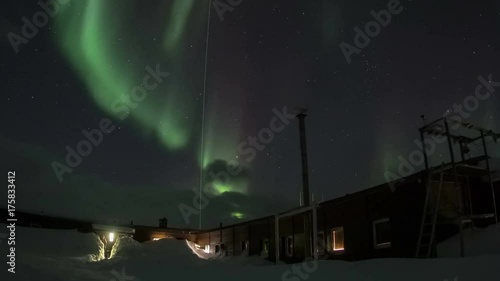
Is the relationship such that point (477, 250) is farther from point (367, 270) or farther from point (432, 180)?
point (367, 270)

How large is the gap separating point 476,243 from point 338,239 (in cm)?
664

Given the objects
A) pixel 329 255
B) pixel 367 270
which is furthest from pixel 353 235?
pixel 367 270

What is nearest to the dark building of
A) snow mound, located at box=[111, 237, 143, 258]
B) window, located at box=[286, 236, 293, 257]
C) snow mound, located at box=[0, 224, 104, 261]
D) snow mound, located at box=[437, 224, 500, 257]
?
snow mound, located at box=[437, 224, 500, 257]

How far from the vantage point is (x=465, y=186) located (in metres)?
14.7

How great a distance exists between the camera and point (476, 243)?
483 inches

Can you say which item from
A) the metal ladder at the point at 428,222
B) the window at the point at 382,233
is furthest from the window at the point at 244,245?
the metal ladder at the point at 428,222

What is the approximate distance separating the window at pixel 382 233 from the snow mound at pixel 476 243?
2012mm

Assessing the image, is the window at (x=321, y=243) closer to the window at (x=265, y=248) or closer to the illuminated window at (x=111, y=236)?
the window at (x=265, y=248)

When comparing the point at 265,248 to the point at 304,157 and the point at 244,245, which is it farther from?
the point at 304,157

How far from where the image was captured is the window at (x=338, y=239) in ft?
58.1

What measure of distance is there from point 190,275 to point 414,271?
6076 mm

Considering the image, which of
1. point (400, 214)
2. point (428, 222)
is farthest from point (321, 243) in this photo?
point (428, 222)

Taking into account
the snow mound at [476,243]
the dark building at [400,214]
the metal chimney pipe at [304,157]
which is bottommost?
the snow mound at [476,243]

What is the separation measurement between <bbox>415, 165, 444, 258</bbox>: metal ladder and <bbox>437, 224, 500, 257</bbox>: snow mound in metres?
0.49
